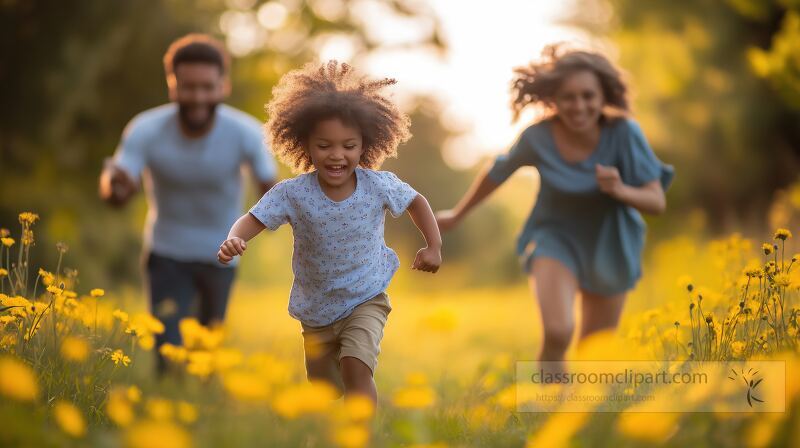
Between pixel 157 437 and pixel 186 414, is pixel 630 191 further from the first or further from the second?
pixel 157 437

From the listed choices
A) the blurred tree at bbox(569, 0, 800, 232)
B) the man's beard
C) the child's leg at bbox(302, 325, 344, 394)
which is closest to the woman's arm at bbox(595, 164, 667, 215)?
the child's leg at bbox(302, 325, 344, 394)

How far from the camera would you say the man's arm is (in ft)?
17.9

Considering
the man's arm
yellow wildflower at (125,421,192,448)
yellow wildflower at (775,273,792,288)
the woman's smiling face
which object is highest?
the woman's smiling face

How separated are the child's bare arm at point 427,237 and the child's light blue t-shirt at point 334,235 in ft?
0.20

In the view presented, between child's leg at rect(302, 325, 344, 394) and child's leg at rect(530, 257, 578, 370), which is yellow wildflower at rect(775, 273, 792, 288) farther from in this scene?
child's leg at rect(302, 325, 344, 394)

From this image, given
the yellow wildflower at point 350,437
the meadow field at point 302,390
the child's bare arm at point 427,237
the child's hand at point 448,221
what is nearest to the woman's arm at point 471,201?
the child's hand at point 448,221

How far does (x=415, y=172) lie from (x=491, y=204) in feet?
10.1

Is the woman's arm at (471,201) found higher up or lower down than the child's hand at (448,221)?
higher up

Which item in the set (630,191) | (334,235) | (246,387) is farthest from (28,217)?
(630,191)

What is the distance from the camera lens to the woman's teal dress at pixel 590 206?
201 inches

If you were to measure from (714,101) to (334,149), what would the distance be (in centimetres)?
957

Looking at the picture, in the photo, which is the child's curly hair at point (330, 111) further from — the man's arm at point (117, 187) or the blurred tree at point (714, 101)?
A: the blurred tree at point (714, 101)

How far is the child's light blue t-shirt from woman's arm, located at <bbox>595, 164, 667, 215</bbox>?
127 cm

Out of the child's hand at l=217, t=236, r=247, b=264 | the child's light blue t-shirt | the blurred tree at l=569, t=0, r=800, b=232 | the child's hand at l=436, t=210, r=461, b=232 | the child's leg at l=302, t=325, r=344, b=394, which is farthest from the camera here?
the blurred tree at l=569, t=0, r=800, b=232
